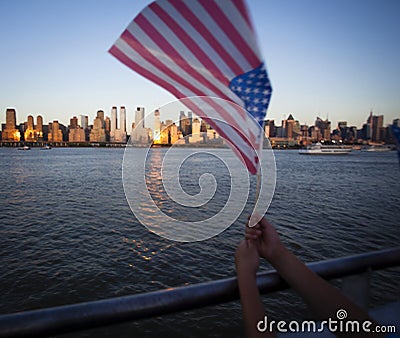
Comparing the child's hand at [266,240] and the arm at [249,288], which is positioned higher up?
the child's hand at [266,240]

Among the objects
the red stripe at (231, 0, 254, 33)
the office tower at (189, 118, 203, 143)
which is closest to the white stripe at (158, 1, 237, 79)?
the red stripe at (231, 0, 254, 33)

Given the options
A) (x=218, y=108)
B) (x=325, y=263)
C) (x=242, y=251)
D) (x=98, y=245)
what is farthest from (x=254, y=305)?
(x=98, y=245)

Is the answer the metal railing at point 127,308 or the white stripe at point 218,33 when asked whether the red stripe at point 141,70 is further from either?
the metal railing at point 127,308

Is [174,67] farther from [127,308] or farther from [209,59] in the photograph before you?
[127,308]

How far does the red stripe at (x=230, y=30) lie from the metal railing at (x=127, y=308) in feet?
3.33

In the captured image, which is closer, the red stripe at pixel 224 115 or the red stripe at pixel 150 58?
the red stripe at pixel 150 58

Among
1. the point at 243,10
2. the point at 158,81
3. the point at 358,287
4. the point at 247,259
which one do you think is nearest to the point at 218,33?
the point at 243,10

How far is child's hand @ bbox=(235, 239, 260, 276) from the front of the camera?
1.34m

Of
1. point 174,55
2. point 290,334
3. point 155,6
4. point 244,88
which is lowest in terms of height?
point 290,334

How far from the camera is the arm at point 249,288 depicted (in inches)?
49.3

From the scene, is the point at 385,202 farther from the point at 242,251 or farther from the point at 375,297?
the point at 242,251

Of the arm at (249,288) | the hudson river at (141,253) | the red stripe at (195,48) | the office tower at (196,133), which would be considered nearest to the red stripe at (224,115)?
the red stripe at (195,48)

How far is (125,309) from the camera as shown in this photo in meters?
1.18

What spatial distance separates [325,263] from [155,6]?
150 centimetres
